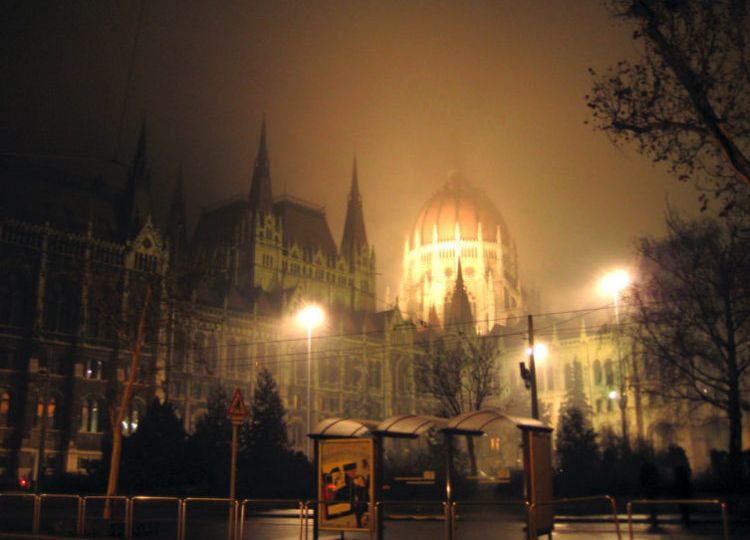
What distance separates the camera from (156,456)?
40.4 meters

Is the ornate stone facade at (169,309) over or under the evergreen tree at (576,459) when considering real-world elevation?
over

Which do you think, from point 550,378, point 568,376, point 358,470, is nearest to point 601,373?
point 568,376

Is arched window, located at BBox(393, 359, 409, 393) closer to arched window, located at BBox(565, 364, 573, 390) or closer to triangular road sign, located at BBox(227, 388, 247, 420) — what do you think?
arched window, located at BBox(565, 364, 573, 390)

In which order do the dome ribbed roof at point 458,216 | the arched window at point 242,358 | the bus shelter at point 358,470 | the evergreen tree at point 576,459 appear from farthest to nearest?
the dome ribbed roof at point 458,216 → the arched window at point 242,358 → the evergreen tree at point 576,459 → the bus shelter at point 358,470

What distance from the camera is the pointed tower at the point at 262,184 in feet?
334

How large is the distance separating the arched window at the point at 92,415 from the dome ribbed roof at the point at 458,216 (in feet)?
288

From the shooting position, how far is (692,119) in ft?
51.2

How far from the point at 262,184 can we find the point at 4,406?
169 ft

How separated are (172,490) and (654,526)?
26406 mm

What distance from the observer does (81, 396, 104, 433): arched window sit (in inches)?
2502

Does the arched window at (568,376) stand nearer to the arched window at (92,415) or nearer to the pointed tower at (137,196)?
the pointed tower at (137,196)

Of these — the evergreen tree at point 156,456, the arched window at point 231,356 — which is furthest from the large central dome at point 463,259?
the evergreen tree at point 156,456

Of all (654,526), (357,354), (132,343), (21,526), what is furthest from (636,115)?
(357,354)

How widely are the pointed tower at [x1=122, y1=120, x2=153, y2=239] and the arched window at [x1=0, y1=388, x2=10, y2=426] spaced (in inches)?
872
